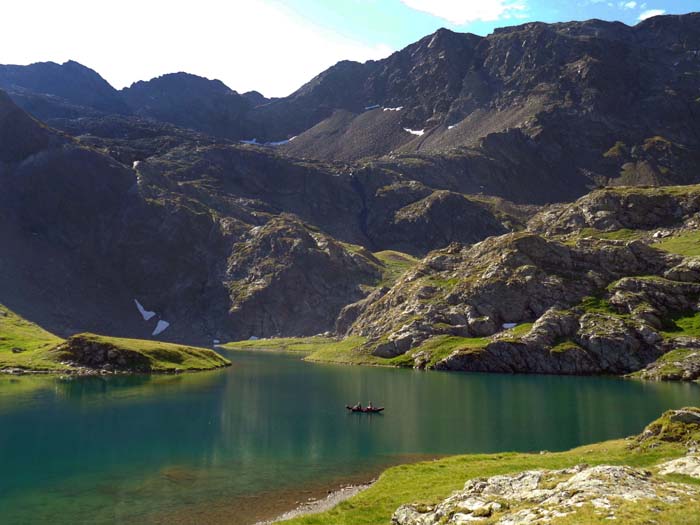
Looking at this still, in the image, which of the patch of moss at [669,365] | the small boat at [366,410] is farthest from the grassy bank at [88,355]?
the patch of moss at [669,365]

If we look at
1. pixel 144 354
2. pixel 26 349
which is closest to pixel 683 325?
pixel 144 354

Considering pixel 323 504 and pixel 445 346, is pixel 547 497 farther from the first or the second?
pixel 445 346

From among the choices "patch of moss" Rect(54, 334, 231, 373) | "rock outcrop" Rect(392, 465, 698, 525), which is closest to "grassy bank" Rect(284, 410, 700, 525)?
"rock outcrop" Rect(392, 465, 698, 525)

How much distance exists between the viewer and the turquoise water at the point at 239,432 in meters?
42.7

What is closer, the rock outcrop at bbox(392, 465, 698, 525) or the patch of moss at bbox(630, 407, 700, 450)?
the rock outcrop at bbox(392, 465, 698, 525)

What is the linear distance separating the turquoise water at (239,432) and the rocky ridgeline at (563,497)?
56.4 feet

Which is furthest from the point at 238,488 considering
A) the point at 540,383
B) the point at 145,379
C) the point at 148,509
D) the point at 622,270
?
the point at 622,270

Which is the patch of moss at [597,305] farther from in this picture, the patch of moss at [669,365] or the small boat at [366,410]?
the small boat at [366,410]

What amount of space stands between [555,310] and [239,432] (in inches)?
4822

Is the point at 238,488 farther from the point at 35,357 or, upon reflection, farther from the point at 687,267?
the point at 687,267

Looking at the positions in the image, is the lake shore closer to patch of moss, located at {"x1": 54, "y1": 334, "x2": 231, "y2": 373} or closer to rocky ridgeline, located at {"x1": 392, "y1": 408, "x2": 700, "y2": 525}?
rocky ridgeline, located at {"x1": 392, "y1": 408, "x2": 700, "y2": 525}

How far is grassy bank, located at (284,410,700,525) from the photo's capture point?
1396 inches

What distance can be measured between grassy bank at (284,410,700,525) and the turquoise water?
6.32 m

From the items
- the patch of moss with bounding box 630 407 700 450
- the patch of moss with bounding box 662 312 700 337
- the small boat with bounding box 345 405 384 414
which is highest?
the patch of moss with bounding box 662 312 700 337
